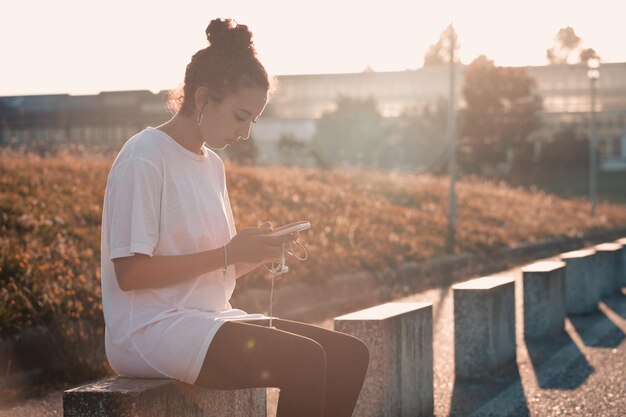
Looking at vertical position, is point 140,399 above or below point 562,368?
above

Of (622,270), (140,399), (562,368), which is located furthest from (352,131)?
A: (140,399)

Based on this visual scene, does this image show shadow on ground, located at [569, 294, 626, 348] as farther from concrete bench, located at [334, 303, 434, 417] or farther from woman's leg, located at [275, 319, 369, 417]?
woman's leg, located at [275, 319, 369, 417]

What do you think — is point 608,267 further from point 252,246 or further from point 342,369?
point 252,246

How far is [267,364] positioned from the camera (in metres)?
3.36

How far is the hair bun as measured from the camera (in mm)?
3543

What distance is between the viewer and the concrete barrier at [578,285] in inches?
444

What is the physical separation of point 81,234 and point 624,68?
352 feet

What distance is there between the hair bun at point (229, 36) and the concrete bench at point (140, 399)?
112cm

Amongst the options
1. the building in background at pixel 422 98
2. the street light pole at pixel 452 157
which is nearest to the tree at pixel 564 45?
the building in background at pixel 422 98

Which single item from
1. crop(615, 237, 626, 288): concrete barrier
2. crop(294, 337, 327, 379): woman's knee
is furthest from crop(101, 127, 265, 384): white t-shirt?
crop(615, 237, 626, 288): concrete barrier

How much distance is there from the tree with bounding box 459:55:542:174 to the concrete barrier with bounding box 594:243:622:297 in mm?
A: 57729

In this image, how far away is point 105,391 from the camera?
327cm

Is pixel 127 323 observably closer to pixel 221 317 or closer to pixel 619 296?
pixel 221 317

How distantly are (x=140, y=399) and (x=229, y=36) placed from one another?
4.02ft
